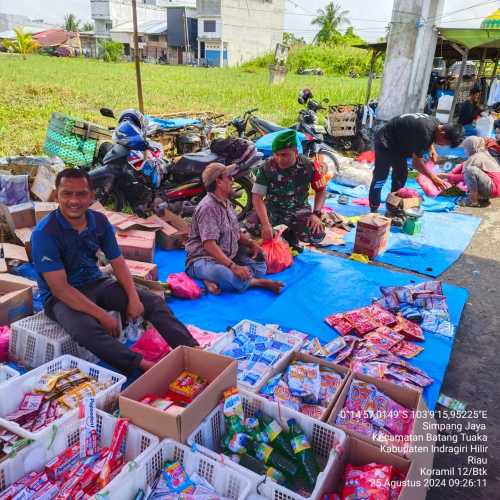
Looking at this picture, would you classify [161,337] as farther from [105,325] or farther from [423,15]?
[423,15]

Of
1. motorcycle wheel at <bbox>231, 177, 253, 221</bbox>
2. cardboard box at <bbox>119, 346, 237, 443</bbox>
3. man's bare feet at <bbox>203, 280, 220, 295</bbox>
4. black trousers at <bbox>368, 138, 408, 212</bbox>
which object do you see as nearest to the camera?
cardboard box at <bbox>119, 346, 237, 443</bbox>

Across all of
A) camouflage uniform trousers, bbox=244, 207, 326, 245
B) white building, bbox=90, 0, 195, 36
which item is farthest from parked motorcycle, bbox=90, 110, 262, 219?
white building, bbox=90, 0, 195, 36

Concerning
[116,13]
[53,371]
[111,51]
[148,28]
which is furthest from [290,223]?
[116,13]

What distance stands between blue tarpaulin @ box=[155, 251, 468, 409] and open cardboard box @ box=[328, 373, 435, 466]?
0.52 m

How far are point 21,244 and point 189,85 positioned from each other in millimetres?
16592

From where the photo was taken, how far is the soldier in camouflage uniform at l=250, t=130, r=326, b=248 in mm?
3855

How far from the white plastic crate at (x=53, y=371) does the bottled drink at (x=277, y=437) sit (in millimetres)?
675

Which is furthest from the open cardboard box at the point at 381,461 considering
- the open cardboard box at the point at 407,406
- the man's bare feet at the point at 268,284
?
the man's bare feet at the point at 268,284

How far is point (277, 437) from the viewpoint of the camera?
69.3 inches

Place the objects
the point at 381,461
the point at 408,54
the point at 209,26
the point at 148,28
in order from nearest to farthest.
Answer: the point at 381,461 → the point at 408,54 → the point at 209,26 → the point at 148,28

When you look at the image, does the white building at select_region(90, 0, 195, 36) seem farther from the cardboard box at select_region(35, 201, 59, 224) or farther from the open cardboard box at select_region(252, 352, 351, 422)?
the open cardboard box at select_region(252, 352, 351, 422)

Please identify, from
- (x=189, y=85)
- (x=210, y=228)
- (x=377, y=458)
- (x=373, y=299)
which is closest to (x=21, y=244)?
(x=210, y=228)

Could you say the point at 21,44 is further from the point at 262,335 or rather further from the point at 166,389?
the point at 166,389

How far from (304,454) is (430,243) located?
3676 millimetres
